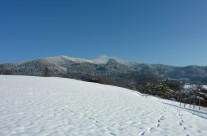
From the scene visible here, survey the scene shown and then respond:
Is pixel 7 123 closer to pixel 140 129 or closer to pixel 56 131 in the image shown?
pixel 56 131

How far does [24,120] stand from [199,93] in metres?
96.2

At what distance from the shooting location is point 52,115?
15008 millimetres

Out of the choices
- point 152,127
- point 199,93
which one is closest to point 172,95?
point 199,93

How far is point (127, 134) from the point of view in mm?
11523

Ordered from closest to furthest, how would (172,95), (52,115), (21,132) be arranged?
(21,132) < (52,115) < (172,95)

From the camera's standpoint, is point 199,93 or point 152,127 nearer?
point 152,127

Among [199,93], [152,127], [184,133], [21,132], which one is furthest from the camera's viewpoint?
[199,93]

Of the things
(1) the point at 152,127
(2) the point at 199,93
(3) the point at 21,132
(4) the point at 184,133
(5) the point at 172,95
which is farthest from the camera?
(5) the point at 172,95

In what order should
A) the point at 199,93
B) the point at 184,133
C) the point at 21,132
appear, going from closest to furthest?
the point at 21,132, the point at 184,133, the point at 199,93

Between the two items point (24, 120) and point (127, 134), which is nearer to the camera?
point (127, 134)

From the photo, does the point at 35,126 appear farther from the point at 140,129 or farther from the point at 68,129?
the point at 140,129

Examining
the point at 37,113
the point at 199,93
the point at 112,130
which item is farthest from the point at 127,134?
the point at 199,93

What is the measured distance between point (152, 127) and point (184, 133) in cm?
169

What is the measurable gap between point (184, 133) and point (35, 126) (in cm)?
714
